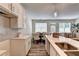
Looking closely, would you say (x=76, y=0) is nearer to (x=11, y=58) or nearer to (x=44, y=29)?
(x=11, y=58)

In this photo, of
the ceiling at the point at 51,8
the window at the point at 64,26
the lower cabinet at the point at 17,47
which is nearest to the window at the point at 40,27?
the window at the point at 64,26

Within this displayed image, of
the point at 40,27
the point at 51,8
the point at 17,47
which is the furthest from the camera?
the point at 40,27

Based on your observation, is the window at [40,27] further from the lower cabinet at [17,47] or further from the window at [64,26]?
the lower cabinet at [17,47]

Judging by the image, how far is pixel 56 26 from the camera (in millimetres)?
12375

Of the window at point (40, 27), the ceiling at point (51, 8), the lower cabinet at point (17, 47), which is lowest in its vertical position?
the lower cabinet at point (17, 47)

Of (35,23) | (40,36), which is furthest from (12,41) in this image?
(35,23)

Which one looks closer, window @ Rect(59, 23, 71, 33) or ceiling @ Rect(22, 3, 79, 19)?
ceiling @ Rect(22, 3, 79, 19)

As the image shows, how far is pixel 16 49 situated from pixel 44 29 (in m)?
8.09

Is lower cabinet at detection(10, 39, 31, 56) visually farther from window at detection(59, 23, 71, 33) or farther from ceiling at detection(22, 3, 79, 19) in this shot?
window at detection(59, 23, 71, 33)

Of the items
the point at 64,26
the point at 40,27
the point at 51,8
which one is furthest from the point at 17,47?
the point at 64,26

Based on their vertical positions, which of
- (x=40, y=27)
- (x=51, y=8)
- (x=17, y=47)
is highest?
(x=51, y=8)

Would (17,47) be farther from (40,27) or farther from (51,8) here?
(40,27)

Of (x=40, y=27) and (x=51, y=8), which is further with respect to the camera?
(x=40, y=27)

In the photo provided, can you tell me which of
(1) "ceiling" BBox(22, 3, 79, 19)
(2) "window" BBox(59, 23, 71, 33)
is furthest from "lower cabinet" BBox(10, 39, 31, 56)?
(2) "window" BBox(59, 23, 71, 33)
